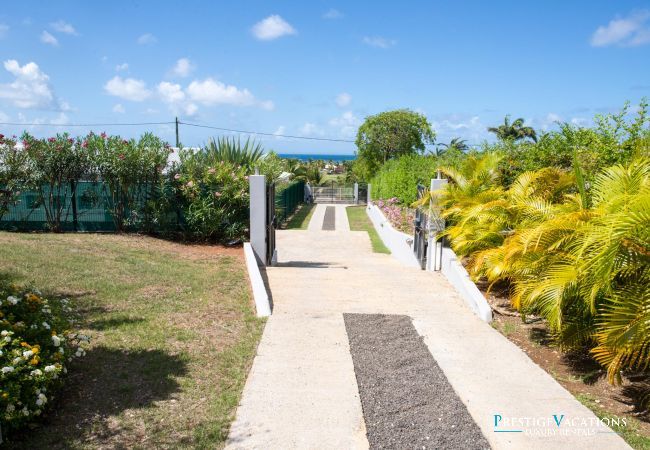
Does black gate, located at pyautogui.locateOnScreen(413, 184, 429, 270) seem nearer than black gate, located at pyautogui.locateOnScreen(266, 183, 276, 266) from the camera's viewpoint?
No

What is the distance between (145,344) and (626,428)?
440 centimetres

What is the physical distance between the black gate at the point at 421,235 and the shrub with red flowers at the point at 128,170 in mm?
6370

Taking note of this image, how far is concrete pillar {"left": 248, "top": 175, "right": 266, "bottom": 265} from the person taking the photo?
9672 millimetres

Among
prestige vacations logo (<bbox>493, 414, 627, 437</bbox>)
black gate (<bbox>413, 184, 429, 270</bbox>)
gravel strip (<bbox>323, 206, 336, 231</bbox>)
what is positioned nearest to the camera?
prestige vacations logo (<bbox>493, 414, 627, 437</bbox>)

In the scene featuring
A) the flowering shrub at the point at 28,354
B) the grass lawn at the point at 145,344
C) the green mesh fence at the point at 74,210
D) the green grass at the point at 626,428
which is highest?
the green mesh fence at the point at 74,210

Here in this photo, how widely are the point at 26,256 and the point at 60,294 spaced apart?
2493mm

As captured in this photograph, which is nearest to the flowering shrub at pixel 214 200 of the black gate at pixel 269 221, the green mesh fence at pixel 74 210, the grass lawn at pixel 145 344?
the green mesh fence at pixel 74 210

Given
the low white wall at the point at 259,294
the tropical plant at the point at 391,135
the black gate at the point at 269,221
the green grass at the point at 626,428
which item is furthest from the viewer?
the tropical plant at the point at 391,135

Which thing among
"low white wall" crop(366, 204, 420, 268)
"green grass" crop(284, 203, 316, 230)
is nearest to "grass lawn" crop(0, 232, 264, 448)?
"low white wall" crop(366, 204, 420, 268)

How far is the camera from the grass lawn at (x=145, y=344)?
3668 mm

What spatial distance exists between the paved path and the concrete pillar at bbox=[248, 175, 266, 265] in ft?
3.99

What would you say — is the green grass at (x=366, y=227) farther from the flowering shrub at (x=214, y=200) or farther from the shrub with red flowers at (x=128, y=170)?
the shrub with red flowers at (x=128, y=170)

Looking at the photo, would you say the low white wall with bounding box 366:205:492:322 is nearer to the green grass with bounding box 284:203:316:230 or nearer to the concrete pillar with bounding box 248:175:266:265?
the concrete pillar with bounding box 248:175:266:265

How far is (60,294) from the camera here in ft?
21.7
